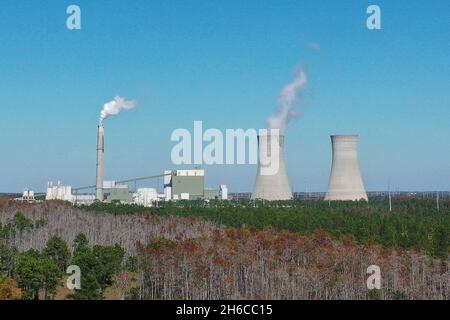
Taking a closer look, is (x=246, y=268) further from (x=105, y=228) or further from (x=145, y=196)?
(x=145, y=196)

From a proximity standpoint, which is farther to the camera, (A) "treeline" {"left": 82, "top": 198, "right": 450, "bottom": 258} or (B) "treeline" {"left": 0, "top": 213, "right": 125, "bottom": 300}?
(A) "treeline" {"left": 82, "top": 198, "right": 450, "bottom": 258}

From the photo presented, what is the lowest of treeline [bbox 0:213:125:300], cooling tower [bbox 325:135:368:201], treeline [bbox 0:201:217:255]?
treeline [bbox 0:213:125:300]

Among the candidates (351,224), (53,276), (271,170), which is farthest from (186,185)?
(53,276)

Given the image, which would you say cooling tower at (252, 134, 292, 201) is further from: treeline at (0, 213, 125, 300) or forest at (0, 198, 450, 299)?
treeline at (0, 213, 125, 300)

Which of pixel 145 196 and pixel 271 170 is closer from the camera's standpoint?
pixel 271 170

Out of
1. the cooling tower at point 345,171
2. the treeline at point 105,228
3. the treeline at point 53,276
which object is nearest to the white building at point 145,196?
the treeline at point 105,228

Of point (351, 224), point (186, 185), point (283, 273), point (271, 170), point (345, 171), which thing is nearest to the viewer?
point (283, 273)

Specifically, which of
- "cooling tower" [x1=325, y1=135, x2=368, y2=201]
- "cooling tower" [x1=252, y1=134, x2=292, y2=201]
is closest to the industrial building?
"cooling tower" [x1=252, y1=134, x2=292, y2=201]
